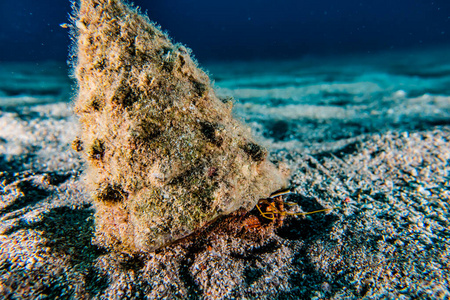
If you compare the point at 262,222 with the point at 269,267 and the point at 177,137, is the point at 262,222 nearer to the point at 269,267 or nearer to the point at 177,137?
the point at 269,267

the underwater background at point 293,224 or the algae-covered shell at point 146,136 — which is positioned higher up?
the algae-covered shell at point 146,136

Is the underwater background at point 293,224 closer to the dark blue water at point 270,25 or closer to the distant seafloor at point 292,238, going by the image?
the distant seafloor at point 292,238

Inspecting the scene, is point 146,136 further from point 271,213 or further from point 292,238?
point 292,238

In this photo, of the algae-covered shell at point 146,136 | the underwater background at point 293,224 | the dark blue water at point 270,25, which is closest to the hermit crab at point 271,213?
the underwater background at point 293,224

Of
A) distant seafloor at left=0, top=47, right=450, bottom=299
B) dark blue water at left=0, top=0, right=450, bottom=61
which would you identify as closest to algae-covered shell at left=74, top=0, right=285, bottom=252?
distant seafloor at left=0, top=47, right=450, bottom=299

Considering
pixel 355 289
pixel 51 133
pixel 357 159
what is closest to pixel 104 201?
pixel 355 289

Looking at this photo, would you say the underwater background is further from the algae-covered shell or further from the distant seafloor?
the algae-covered shell

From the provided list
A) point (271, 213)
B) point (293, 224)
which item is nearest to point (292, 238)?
point (293, 224)
